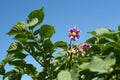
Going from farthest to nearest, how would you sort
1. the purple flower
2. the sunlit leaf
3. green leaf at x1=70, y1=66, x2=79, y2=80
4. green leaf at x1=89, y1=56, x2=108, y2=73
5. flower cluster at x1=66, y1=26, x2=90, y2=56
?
the purple flower
flower cluster at x1=66, y1=26, x2=90, y2=56
the sunlit leaf
green leaf at x1=70, y1=66, x2=79, y2=80
green leaf at x1=89, y1=56, x2=108, y2=73

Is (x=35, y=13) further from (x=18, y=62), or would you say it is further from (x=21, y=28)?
(x=18, y=62)

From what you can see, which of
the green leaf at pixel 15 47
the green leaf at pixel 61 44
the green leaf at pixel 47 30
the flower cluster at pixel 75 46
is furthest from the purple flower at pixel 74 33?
the green leaf at pixel 15 47

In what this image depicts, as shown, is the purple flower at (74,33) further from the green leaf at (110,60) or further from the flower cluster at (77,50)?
the green leaf at (110,60)

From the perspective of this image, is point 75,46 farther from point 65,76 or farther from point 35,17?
point 65,76

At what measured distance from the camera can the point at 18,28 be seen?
2.43 m

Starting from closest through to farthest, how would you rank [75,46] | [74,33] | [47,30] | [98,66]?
[98,66]
[47,30]
[75,46]
[74,33]

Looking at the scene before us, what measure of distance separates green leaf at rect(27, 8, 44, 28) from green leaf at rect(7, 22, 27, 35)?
2.0 inches

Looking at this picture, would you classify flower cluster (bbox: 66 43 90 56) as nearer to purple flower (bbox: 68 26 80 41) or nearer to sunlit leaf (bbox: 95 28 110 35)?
purple flower (bbox: 68 26 80 41)

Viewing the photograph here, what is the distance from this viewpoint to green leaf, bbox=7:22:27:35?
2430 mm

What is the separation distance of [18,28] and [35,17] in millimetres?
153

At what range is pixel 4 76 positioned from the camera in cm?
261

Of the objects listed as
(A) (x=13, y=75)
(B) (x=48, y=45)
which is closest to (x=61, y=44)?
(B) (x=48, y=45)

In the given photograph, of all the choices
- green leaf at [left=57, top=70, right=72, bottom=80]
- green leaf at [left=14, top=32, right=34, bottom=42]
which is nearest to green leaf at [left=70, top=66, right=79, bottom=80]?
green leaf at [left=57, top=70, right=72, bottom=80]

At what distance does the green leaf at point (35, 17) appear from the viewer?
244cm
